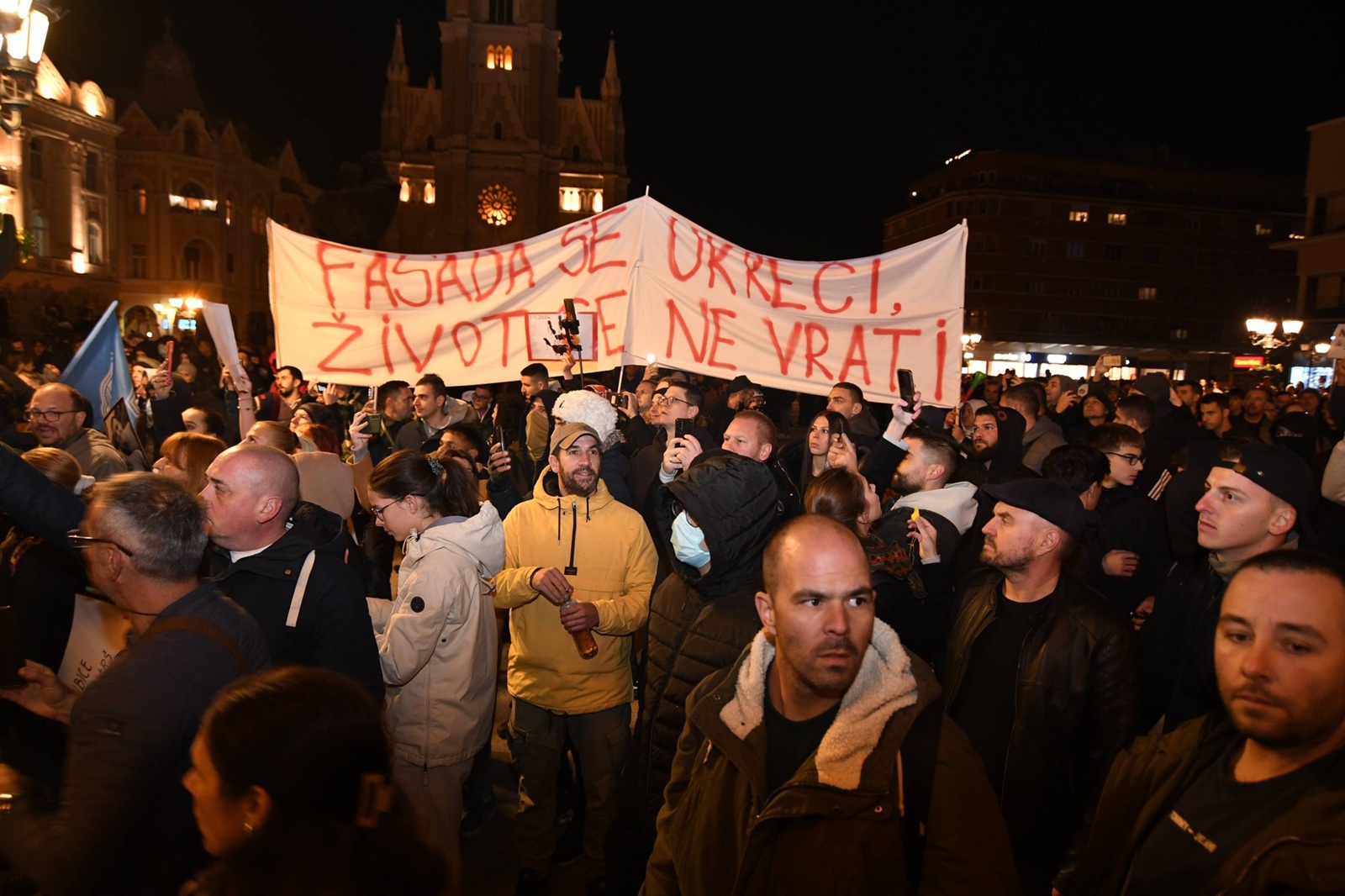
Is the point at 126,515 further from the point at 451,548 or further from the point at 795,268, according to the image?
the point at 795,268

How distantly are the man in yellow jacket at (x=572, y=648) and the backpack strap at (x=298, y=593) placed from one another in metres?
0.94

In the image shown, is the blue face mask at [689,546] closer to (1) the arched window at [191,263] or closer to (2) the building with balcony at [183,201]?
(2) the building with balcony at [183,201]

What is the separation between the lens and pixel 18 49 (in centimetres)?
612

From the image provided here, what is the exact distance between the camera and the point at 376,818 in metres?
1.54

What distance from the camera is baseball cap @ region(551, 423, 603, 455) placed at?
3891 millimetres

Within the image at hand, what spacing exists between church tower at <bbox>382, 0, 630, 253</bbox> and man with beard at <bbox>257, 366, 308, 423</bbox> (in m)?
62.8

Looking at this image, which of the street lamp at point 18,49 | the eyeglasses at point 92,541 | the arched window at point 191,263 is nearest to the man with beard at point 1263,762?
the eyeglasses at point 92,541

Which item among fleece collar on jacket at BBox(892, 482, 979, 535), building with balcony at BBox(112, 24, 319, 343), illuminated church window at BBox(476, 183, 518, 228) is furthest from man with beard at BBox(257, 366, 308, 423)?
illuminated church window at BBox(476, 183, 518, 228)

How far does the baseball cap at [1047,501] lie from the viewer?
10.3 ft

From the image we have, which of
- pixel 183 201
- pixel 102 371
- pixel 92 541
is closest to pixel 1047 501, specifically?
pixel 92 541

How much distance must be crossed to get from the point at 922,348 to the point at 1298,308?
38.9 metres

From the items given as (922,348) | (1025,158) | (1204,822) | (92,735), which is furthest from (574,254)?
(1025,158)

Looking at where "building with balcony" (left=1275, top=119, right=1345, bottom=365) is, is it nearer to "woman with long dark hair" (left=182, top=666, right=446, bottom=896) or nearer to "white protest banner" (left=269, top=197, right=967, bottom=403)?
"white protest banner" (left=269, top=197, right=967, bottom=403)

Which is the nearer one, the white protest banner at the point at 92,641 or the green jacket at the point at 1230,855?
the green jacket at the point at 1230,855
